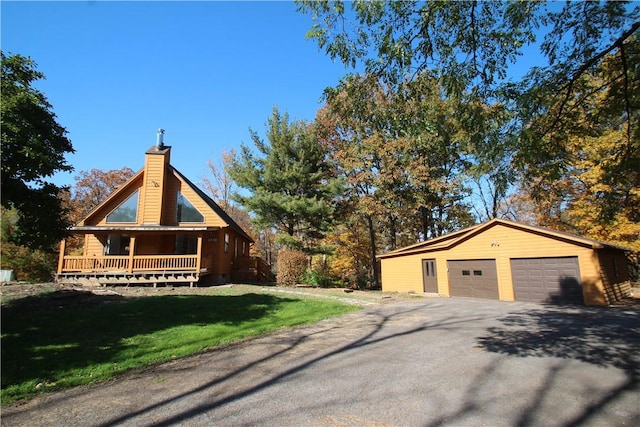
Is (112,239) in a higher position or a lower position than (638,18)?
lower

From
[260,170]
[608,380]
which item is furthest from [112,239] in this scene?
[608,380]

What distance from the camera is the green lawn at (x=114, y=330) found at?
16.5 feet

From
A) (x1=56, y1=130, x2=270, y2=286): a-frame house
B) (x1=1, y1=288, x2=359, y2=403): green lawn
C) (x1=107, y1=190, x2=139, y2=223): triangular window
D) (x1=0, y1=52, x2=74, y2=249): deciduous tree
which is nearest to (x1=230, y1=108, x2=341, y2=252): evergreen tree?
(x1=56, y1=130, x2=270, y2=286): a-frame house

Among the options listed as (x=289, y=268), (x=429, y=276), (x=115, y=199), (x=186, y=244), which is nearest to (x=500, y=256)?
(x=429, y=276)

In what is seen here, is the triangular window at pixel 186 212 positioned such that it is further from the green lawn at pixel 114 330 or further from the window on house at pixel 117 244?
the green lawn at pixel 114 330

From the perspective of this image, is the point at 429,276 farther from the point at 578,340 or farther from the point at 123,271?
the point at 123,271

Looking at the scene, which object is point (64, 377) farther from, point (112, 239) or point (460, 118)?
point (112, 239)

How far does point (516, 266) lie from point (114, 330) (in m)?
16.6

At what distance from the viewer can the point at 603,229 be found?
20.4 meters

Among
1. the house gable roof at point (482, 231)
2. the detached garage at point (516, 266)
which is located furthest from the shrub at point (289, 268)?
the detached garage at point (516, 266)

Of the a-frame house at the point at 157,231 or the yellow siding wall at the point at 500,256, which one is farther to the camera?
the a-frame house at the point at 157,231

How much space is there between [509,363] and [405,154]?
21.2 metres

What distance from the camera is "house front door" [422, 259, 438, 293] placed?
62.1 feet

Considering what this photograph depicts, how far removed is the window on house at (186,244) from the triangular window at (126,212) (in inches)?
106
